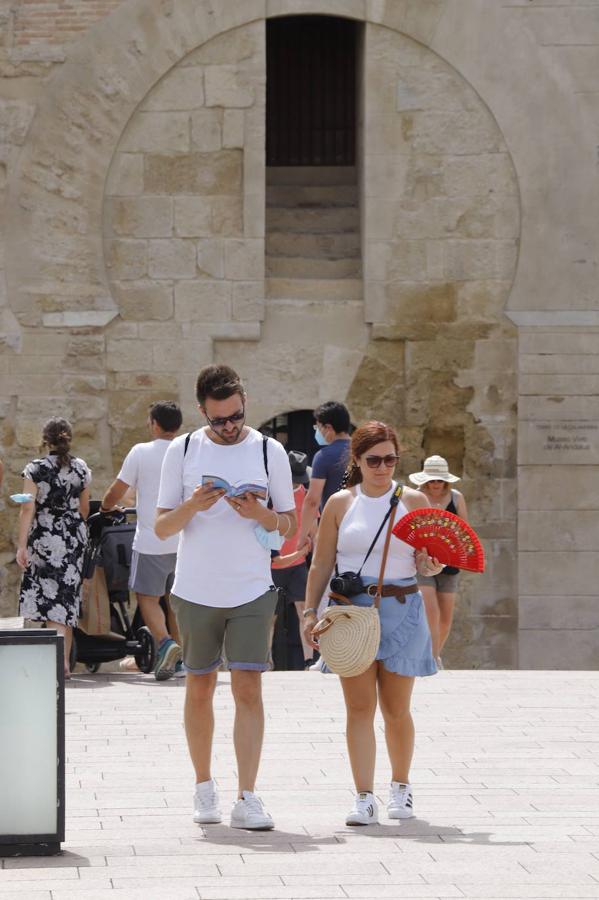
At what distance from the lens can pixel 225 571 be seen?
20.3 ft

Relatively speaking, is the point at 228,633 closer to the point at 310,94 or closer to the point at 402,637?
the point at 402,637

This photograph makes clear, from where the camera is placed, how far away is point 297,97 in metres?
15.9

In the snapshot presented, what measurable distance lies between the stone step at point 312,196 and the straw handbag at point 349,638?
9.02 meters

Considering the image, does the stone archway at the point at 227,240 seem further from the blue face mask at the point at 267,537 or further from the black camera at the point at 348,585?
the blue face mask at the point at 267,537

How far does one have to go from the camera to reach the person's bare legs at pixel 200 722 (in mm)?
6246

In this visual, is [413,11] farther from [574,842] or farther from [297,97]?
[574,842]

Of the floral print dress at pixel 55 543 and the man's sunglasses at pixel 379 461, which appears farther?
the floral print dress at pixel 55 543

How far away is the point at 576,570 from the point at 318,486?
175 inches

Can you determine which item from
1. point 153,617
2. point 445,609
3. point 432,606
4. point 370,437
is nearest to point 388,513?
point 370,437

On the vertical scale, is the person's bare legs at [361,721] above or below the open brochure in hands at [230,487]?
below

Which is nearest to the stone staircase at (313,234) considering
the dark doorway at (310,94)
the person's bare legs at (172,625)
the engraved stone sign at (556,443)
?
the dark doorway at (310,94)

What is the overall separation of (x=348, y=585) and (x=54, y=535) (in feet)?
13.6

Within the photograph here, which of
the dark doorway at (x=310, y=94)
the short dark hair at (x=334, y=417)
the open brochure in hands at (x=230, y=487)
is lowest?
the open brochure in hands at (x=230, y=487)

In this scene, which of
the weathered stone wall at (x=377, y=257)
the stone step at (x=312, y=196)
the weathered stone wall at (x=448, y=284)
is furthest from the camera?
the stone step at (x=312, y=196)
